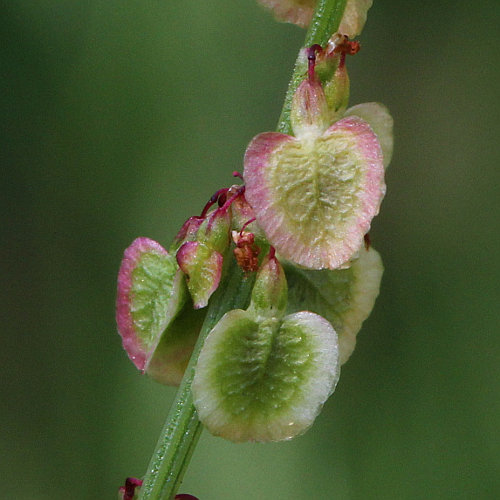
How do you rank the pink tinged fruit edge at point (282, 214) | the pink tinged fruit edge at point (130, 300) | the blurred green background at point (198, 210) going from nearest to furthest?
the pink tinged fruit edge at point (282, 214) < the pink tinged fruit edge at point (130, 300) < the blurred green background at point (198, 210)

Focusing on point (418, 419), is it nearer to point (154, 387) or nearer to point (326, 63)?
point (154, 387)

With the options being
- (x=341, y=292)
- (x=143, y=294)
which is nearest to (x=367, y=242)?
(x=341, y=292)

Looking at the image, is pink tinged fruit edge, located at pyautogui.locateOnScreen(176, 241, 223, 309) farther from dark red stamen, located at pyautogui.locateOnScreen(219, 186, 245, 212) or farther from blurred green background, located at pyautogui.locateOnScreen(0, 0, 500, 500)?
blurred green background, located at pyautogui.locateOnScreen(0, 0, 500, 500)

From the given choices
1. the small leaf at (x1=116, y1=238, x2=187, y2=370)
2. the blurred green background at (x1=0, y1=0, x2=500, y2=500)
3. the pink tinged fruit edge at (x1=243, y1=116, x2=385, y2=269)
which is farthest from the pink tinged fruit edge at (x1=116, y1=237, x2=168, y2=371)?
the blurred green background at (x1=0, y1=0, x2=500, y2=500)

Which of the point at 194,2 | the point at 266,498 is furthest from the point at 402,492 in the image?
the point at 194,2

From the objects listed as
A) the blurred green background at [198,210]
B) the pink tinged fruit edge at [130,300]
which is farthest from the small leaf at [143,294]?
the blurred green background at [198,210]

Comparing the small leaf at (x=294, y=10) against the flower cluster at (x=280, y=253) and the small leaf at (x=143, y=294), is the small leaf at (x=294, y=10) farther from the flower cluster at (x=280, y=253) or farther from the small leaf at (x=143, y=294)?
the small leaf at (x=143, y=294)

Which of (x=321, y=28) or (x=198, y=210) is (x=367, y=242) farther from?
(x=198, y=210)
